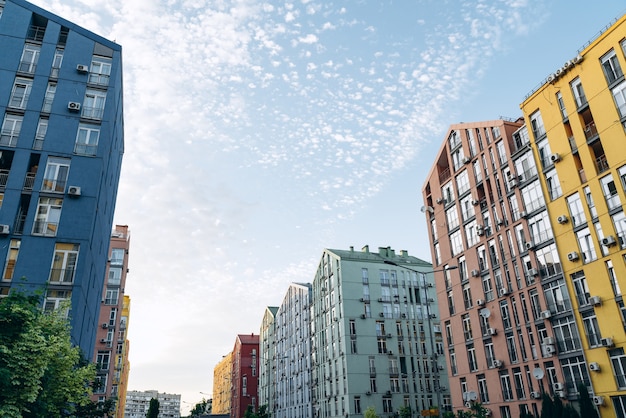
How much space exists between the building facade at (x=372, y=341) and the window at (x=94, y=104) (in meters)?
38.4

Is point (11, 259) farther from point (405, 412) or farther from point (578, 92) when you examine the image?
point (405, 412)

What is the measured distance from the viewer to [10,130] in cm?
3369

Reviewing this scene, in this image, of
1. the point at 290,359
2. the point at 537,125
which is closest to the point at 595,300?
the point at 537,125

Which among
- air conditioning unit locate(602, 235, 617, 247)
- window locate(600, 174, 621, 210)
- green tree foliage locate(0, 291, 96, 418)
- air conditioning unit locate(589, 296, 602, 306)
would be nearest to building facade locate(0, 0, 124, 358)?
green tree foliage locate(0, 291, 96, 418)

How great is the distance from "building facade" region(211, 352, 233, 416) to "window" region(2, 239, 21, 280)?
104m

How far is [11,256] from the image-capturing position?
30578 mm

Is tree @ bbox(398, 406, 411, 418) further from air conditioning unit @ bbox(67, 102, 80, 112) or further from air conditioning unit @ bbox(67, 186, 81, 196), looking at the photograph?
air conditioning unit @ bbox(67, 102, 80, 112)

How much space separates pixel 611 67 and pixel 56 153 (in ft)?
129

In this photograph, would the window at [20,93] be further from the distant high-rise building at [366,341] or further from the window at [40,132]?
the distant high-rise building at [366,341]

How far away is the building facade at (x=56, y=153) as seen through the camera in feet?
102

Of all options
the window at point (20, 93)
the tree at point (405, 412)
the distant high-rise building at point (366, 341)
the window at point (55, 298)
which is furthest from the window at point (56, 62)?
the tree at point (405, 412)

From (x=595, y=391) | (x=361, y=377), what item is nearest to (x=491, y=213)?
(x=595, y=391)

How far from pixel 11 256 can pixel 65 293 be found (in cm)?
409

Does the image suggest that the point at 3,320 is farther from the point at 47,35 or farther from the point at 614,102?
the point at 614,102
